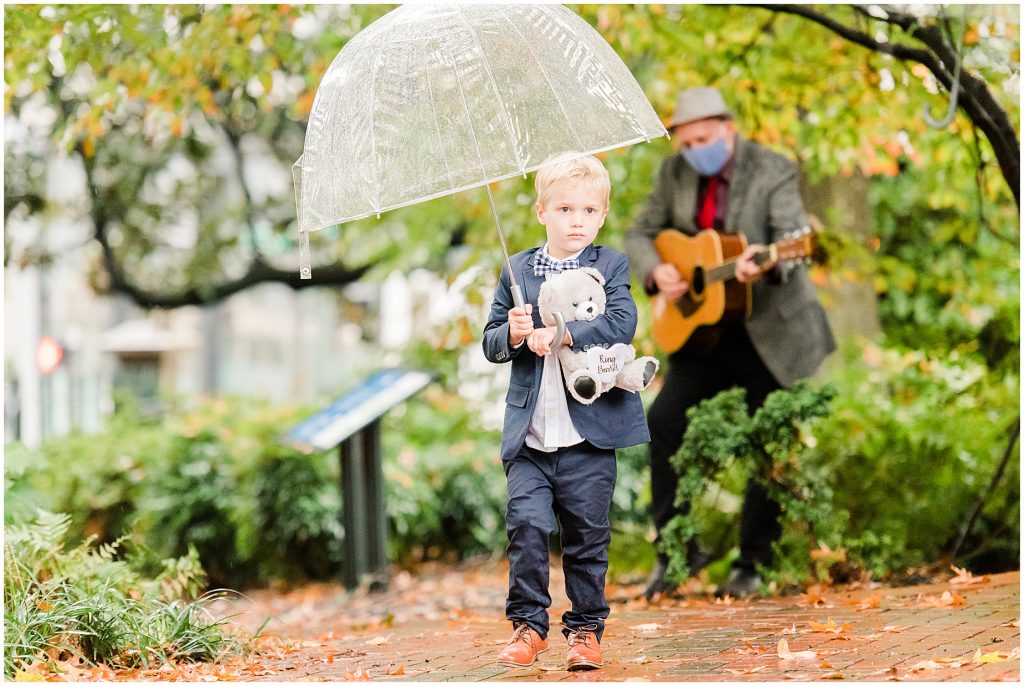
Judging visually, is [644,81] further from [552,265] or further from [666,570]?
[552,265]

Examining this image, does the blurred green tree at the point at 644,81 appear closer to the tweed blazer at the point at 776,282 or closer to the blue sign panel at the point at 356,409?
the tweed blazer at the point at 776,282

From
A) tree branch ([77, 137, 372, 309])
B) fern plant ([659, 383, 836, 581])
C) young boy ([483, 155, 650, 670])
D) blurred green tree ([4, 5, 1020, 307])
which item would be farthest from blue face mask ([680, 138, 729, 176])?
tree branch ([77, 137, 372, 309])

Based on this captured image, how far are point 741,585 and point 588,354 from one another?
2.26m

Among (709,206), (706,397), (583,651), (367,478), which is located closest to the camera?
(583,651)

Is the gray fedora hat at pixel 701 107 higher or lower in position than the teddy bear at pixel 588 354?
higher

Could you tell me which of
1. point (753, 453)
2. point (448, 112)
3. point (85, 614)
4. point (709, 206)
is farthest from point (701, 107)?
point (85, 614)

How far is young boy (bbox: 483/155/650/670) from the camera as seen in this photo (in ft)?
12.3

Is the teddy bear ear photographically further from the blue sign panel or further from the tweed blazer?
the blue sign panel

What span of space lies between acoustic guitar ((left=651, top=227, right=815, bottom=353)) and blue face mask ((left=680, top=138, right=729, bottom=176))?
301 millimetres

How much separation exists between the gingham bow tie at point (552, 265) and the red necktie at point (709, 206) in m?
1.79

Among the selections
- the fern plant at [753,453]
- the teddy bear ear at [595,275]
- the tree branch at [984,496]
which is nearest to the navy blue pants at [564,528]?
the teddy bear ear at [595,275]

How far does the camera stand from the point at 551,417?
12.5 feet

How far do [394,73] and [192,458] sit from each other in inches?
245

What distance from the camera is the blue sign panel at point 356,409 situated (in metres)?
6.77
